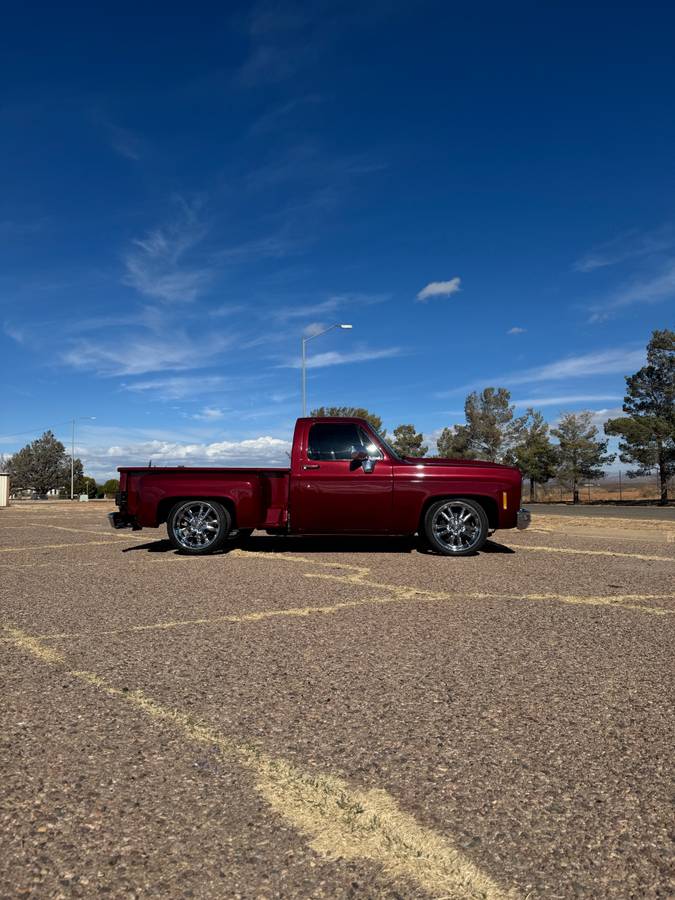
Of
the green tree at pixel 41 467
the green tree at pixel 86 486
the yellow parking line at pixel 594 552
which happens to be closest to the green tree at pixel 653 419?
the yellow parking line at pixel 594 552

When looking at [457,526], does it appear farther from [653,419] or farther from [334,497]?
[653,419]

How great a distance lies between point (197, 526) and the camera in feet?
30.1

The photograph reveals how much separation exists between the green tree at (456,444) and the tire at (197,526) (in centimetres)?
5212

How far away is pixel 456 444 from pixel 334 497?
2122 inches

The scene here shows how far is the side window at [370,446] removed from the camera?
9097mm

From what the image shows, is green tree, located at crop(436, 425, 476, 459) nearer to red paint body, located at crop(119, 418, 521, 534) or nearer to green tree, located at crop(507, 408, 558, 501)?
green tree, located at crop(507, 408, 558, 501)

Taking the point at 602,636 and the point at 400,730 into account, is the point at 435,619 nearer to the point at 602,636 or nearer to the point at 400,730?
the point at 602,636

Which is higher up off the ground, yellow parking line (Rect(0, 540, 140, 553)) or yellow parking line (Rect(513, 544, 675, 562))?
yellow parking line (Rect(0, 540, 140, 553))

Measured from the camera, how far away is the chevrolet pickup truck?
8969 millimetres

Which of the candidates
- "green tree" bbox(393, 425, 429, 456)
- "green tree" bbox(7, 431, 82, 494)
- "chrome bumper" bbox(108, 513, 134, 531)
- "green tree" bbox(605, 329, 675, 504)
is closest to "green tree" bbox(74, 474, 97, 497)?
"green tree" bbox(7, 431, 82, 494)

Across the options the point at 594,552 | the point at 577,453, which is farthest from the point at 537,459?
the point at 594,552

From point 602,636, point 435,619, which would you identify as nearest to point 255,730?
point 435,619

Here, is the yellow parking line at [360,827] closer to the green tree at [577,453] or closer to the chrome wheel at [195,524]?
the chrome wheel at [195,524]

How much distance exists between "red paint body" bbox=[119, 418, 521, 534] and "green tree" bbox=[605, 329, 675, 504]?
34.2 meters
